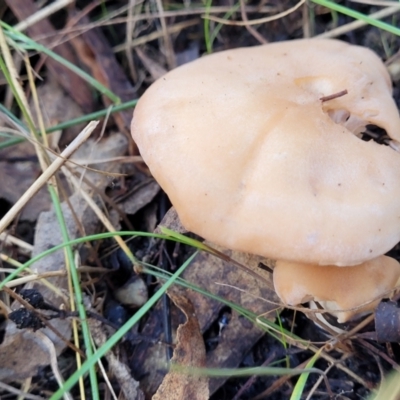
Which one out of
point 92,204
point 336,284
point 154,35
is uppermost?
point 154,35

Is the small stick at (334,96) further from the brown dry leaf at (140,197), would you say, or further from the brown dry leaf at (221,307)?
the brown dry leaf at (140,197)

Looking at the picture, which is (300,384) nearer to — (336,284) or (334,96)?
(336,284)

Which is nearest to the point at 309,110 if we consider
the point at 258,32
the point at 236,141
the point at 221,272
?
the point at 236,141

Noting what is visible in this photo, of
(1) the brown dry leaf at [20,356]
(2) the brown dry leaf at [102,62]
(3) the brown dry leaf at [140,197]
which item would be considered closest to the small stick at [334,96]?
(3) the brown dry leaf at [140,197]

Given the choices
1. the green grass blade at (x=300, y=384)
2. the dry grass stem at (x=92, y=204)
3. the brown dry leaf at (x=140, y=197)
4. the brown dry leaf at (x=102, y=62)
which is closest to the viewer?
the green grass blade at (x=300, y=384)

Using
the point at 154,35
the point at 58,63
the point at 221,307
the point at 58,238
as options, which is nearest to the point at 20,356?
the point at 58,238

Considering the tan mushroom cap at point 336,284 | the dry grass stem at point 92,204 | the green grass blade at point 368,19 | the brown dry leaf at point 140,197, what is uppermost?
the green grass blade at point 368,19

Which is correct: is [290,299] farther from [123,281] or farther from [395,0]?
[395,0]

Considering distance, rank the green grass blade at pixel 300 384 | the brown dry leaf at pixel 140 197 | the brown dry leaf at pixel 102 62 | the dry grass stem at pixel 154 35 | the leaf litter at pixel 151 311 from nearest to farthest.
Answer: the green grass blade at pixel 300 384, the leaf litter at pixel 151 311, the brown dry leaf at pixel 140 197, the brown dry leaf at pixel 102 62, the dry grass stem at pixel 154 35
